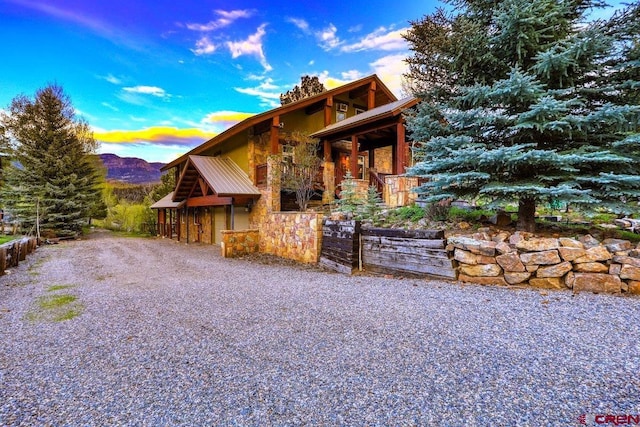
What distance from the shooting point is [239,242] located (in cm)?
1059

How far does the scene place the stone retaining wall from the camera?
10273 mm

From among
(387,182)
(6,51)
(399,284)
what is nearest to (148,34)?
(6,51)

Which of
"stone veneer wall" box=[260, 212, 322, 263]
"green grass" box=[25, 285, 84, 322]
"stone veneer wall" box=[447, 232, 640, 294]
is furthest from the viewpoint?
"stone veneer wall" box=[260, 212, 322, 263]

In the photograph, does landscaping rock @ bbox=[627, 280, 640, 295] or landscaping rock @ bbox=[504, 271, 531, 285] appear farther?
landscaping rock @ bbox=[504, 271, 531, 285]

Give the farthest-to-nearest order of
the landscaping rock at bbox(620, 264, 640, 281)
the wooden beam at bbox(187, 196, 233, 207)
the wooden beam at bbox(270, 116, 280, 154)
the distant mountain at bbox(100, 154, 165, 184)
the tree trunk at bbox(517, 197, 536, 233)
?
the distant mountain at bbox(100, 154, 165, 184), the wooden beam at bbox(270, 116, 280, 154), the wooden beam at bbox(187, 196, 233, 207), the tree trunk at bbox(517, 197, 536, 233), the landscaping rock at bbox(620, 264, 640, 281)

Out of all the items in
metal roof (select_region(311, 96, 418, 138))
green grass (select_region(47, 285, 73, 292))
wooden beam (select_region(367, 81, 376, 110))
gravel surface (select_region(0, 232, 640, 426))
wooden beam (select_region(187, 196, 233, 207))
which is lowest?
green grass (select_region(47, 285, 73, 292))

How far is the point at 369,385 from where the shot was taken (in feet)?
8.19

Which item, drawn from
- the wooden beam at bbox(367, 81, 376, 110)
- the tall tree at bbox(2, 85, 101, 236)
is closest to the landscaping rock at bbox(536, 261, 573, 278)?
the wooden beam at bbox(367, 81, 376, 110)

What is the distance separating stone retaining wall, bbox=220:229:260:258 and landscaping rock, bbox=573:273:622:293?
8733 mm

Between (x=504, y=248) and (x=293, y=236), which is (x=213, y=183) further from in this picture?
(x=504, y=248)

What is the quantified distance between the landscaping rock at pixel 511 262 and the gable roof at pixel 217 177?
9.03m

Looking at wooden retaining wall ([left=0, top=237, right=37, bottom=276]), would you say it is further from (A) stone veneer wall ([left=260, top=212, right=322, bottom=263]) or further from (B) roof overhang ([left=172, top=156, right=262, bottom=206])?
(A) stone veneer wall ([left=260, top=212, right=322, bottom=263])

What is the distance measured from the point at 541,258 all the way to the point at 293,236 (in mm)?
6119

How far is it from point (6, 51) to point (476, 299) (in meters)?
17.4
